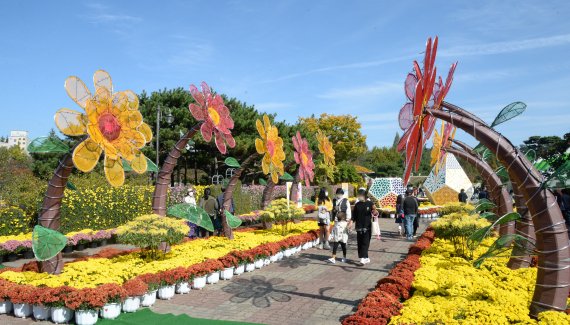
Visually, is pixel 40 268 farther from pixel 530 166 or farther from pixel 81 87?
pixel 530 166

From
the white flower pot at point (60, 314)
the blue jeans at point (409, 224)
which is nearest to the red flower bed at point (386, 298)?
the white flower pot at point (60, 314)

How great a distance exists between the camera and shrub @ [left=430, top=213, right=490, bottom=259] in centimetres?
855

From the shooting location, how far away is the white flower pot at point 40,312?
19.5 feet

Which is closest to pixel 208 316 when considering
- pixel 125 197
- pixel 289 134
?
pixel 125 197

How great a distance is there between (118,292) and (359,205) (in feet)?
17.4

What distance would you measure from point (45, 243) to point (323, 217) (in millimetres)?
6852

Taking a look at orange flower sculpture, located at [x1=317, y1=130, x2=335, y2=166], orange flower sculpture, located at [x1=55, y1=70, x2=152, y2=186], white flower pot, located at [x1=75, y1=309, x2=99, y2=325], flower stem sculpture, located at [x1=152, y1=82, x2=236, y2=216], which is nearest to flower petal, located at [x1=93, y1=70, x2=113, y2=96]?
orange flower sculpture, located at [x1=55, y1=70, x2=152, y2=186]

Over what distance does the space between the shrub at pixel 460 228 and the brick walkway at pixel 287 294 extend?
1.52 meters

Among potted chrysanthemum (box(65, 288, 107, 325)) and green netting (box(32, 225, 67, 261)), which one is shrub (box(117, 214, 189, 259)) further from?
potted chrysanthemum (box(65, 288, 107, 325))

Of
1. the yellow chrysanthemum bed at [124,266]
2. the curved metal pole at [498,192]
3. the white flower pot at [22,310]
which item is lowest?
the white flower pot at [22,310]

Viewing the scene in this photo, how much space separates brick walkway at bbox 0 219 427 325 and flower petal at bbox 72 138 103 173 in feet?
7.75

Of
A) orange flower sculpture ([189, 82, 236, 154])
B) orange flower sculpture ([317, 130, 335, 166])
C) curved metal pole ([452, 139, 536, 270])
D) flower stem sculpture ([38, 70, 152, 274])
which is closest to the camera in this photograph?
curved metal pole ([452, 139, 536, 270])

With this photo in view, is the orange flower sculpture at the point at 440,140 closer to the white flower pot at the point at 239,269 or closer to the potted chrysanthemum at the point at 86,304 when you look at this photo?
the white flower pot at the point at 239,269

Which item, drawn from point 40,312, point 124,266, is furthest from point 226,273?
point 40,312
